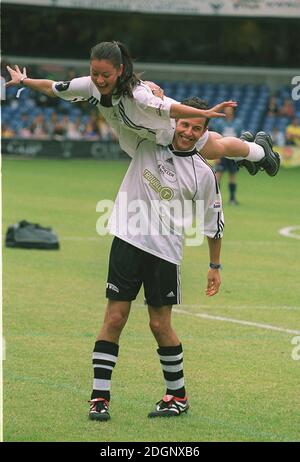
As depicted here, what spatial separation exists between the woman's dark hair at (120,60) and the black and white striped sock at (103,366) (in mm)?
1848

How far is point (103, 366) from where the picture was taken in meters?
8.48

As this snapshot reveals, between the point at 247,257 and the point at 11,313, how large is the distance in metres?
6.61

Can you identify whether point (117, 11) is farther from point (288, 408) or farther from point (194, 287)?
point (288, 408)

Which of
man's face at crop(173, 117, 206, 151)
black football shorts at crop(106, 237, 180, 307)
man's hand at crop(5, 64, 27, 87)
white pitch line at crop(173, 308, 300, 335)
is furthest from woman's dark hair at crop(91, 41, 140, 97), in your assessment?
white pitch line at crop(173, 308, 300, 335)

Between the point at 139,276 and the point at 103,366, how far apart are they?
2.30ft

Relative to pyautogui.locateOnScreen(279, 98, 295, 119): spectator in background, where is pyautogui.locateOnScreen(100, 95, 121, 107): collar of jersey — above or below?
below

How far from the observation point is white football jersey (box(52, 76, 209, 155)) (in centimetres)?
798

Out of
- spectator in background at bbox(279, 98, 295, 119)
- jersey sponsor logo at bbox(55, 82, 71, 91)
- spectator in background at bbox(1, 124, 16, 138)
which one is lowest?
jersey sponsor logo at bbox(55, 82, 71, 91)

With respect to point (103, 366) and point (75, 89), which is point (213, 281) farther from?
point (75, 89)

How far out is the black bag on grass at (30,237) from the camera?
1853cm

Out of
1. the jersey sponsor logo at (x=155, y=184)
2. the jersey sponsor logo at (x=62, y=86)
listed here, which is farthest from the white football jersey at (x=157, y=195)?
the jersey sponsor logo at (x=62, y=86)

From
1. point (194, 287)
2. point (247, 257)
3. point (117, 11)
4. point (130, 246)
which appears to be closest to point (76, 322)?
point (194, 287)

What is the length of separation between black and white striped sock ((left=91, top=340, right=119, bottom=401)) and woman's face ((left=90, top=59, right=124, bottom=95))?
189cm

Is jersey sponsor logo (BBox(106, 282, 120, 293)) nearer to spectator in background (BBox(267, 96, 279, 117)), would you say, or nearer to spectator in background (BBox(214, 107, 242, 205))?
spectator in background (BBox(214, 107, 242, 205))
